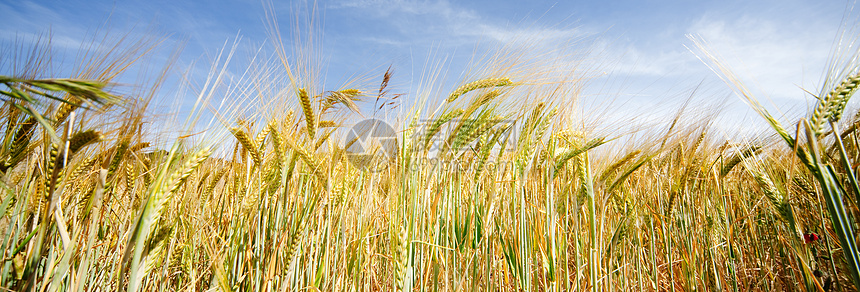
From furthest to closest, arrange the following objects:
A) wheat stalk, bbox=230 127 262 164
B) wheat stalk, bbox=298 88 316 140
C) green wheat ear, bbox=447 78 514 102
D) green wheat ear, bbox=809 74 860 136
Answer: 1. green wheat ear, bbox=447 78 514 102
2. wheat stalk, bbox=298 88 316 140
3. wheat stalk, bbox=230 127 262 164
4. green wheat ear, bbox=809 74 860 136

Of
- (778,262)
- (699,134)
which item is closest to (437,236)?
(699,134)

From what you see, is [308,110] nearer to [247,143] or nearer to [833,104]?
[247,143]

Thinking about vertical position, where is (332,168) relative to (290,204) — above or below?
above

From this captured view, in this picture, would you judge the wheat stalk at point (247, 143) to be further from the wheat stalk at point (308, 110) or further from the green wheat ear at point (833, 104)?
the green wheat ear at point (833, 104)

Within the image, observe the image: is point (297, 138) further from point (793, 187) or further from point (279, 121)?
point (793, 187)

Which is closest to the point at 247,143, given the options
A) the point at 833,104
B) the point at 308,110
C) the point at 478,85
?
the point at 308,110

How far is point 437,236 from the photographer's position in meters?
1.26

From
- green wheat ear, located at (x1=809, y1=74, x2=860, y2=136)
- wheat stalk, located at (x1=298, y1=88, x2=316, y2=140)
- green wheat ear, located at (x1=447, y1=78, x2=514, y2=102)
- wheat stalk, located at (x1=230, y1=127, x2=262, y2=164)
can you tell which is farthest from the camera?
green wheat ear, located at (x1=447, y1=78, x2=514, y2=102)

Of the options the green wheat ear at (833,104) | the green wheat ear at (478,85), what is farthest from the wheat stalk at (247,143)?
the green wheat ear at (833,104)

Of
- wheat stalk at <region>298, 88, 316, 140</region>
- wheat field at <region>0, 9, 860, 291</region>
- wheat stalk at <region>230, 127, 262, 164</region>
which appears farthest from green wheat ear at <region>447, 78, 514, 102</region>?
wheat stalk at <region>230, 127, 262, 164</region>

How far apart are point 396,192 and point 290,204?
46cm

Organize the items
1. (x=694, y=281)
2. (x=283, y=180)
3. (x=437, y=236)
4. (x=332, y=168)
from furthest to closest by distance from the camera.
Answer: (x=694, y=281)
(x=332, y=168)
(x=437, y=236)
(x=283, y=180)

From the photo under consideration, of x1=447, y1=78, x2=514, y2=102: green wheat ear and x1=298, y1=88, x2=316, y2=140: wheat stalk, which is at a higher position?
x1=447, y1=78, x2=514, y2=102: green wheat ear

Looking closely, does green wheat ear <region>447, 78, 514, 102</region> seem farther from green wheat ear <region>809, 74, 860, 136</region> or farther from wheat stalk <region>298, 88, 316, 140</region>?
green wheat ear <region>809, 74, 860, 136</region>
